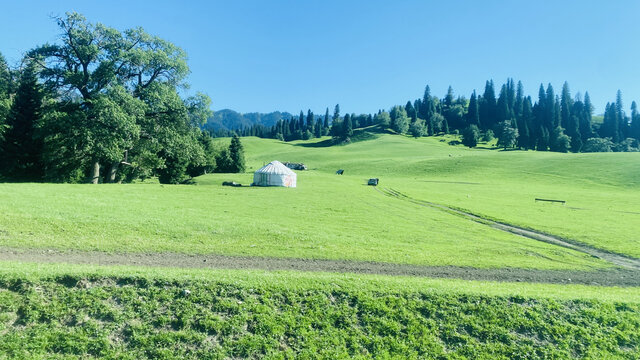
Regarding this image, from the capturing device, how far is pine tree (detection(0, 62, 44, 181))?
1395 inches

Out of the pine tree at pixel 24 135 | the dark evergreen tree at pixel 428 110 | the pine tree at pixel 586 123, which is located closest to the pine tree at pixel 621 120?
the pine tree at pixel 586 123

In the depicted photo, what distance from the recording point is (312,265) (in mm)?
12852

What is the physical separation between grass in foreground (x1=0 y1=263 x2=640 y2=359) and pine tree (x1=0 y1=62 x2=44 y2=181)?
36.2 meters

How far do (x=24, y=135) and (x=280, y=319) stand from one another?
42.9 meters

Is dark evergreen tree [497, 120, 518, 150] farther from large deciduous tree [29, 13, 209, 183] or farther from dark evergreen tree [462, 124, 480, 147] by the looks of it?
large deciduous tree [29, 13, 209, 183]

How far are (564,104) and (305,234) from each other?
16325 centimetres

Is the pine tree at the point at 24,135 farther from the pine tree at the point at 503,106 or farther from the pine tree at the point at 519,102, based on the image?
the pine tree at the point at 519,102

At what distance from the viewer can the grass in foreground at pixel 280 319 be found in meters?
7.24

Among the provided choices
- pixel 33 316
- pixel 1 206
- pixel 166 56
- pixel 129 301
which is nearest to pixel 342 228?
pixel 129 301

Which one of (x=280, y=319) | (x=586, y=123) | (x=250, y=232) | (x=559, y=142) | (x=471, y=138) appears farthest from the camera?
(x=471, y=138)

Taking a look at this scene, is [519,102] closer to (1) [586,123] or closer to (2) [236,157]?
(1) [586,123]

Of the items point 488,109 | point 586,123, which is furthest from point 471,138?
point 488,109

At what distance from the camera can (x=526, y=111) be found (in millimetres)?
147625

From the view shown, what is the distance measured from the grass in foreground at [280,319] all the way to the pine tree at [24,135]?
36240 mm
